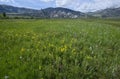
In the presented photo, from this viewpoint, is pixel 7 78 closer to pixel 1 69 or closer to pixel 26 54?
pixel 1 69

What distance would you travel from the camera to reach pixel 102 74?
18.6 feet

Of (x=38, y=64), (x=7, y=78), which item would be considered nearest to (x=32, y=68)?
(x=38, y=64)

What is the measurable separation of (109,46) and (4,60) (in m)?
5.74

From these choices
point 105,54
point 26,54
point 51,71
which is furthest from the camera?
point 105,54

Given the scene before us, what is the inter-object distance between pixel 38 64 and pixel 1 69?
46.1 inches

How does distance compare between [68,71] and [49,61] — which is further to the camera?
[49,61]

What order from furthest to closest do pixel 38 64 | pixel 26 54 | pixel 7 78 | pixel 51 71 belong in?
pixel 26 54
pixel 38 64
pixel 51 71
pixel 7 78

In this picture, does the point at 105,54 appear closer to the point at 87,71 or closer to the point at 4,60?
the point at 87,71

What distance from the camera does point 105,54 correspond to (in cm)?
784

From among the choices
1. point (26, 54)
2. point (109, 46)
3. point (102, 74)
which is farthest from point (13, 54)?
point (109, 46)

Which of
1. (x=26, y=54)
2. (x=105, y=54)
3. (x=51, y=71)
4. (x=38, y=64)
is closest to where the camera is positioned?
(x=51, y=71)

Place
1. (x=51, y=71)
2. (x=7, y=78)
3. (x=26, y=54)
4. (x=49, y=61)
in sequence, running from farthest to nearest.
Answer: (x=26, y=54) < (x=49, y=61) < (x=51, y=71) < (x=7, y=78)

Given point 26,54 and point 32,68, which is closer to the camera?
point 32,68

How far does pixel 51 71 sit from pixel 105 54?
129 inches
